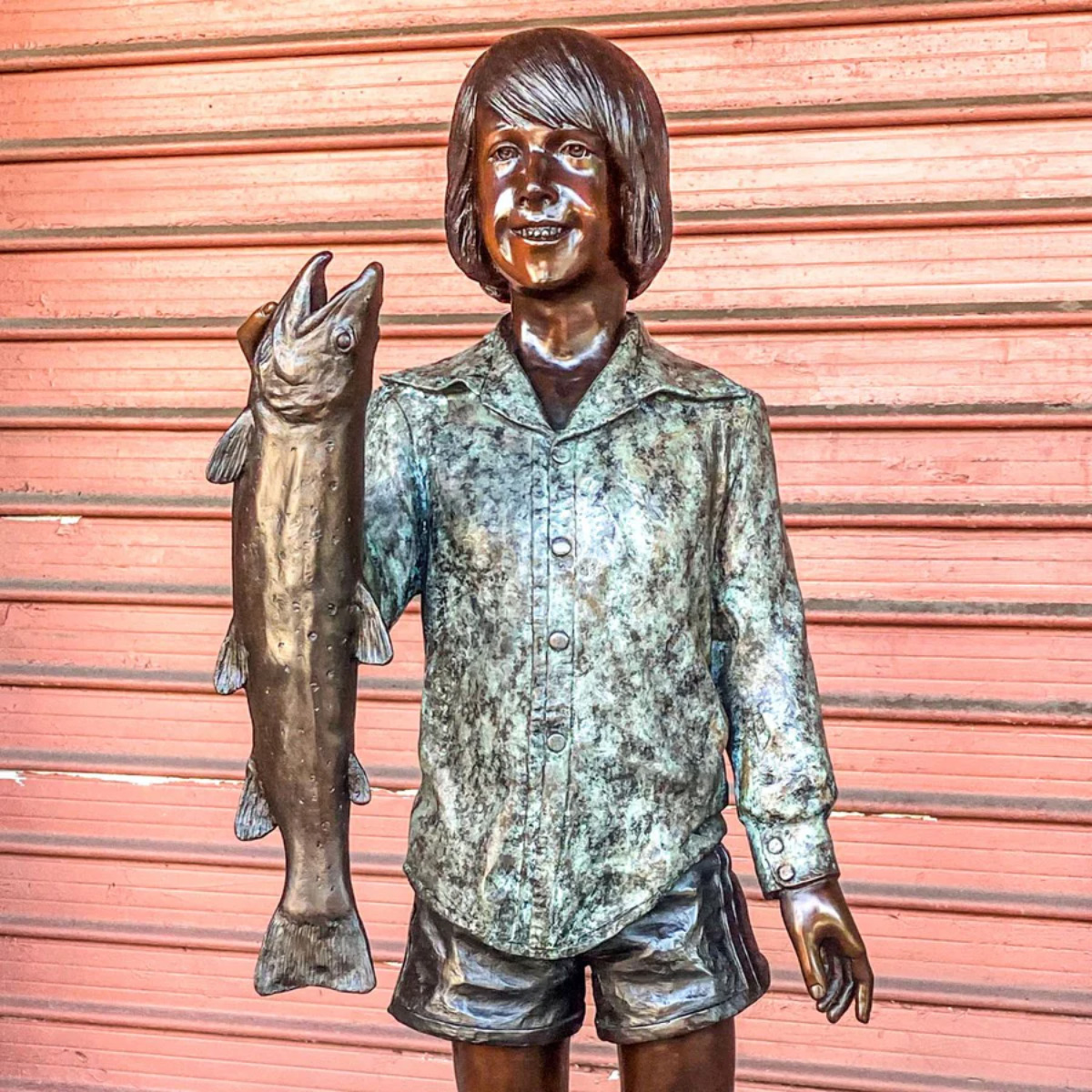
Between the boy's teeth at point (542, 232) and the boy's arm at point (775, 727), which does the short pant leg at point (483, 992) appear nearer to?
the boy's arm at point (775, 727)

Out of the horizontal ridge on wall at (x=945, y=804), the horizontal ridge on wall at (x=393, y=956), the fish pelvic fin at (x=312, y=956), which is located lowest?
the horizontal ridge on wall at (x=393, y=956)

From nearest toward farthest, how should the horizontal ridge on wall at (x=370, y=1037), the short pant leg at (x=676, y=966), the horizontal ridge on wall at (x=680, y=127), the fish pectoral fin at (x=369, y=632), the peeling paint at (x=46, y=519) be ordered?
the fish pectoral fin at (x=369, y=632) < the short pant leg at (x=676, y=966) < the horizontal ridge on wall at (x=680, y=127) < the horizontal ridge on wall at (x=370, y=1037) < the peeling paint at (x=46, y=519)

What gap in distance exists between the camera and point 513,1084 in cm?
211

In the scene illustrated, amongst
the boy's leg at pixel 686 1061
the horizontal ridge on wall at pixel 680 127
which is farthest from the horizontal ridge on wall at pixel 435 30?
the boy's leg at pixel 686 1061

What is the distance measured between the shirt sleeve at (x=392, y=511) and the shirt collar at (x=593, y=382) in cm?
8

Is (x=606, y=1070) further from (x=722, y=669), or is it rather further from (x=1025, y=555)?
(x=722, y=669)

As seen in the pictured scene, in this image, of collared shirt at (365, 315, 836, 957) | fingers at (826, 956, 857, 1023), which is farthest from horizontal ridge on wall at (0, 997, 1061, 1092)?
collared shirt at (365, 315, 836, 957)

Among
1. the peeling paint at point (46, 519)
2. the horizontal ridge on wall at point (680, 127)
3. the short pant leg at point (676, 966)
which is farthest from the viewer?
the peeling paint at point (46, 519)

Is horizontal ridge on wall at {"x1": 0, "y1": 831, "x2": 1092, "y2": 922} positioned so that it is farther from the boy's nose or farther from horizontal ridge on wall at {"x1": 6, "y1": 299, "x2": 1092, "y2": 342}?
the boy's nose

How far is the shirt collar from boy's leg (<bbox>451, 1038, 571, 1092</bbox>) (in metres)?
0.80

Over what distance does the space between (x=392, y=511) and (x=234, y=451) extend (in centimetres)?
25

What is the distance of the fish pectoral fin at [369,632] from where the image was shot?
1937 millimetres

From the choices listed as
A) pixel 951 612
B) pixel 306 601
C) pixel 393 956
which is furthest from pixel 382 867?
pixel 306 601

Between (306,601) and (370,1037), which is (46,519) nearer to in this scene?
(370,1037)
